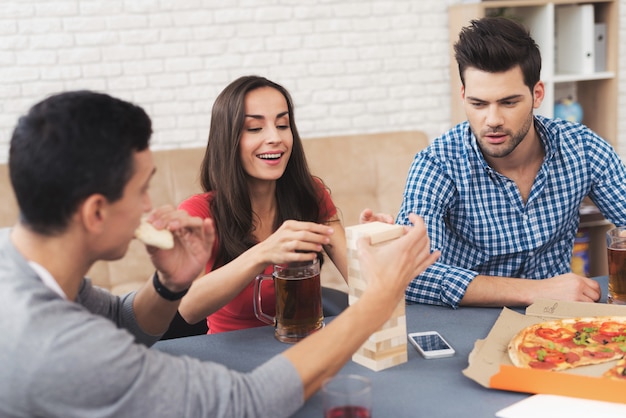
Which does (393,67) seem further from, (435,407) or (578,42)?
(435,407)

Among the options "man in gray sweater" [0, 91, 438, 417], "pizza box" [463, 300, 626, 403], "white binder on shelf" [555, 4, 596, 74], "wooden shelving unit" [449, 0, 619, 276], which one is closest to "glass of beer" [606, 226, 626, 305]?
"pizza box" [463, 300, 626, 403]

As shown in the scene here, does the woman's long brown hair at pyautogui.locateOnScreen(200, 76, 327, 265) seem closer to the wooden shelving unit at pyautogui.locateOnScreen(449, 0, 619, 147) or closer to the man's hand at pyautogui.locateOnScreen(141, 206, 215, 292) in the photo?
the man's hand at pyautogui.locateOnScreen(141, 206, 215, 292)

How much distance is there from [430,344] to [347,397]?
0.48m

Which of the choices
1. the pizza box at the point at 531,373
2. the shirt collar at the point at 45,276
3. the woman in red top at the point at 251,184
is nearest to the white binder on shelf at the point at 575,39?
the woman in red top at the point at 251,184

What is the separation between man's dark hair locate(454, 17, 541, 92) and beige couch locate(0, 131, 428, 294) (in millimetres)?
1523

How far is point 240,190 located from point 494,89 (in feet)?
2.71

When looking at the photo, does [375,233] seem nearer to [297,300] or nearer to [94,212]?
[297,300]

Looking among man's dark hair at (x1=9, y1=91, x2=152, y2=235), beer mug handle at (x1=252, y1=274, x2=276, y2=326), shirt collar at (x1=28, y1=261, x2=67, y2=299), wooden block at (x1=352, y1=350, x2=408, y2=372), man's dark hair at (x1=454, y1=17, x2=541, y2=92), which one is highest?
man's dark hair at (x1=454, y1=17, x2=541, y2=92)

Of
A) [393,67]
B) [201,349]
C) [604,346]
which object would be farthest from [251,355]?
[393,67]

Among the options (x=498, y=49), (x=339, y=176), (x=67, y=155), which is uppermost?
(x=498, y=49)

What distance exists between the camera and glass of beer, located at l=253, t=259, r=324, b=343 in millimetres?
1630

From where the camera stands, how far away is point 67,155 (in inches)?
44.4

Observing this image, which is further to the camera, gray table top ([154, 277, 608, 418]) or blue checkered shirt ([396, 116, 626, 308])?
blue checkered shirt ([396, 116, 626, 308])

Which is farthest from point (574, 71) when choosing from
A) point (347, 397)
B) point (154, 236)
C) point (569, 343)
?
point (347, 397)
